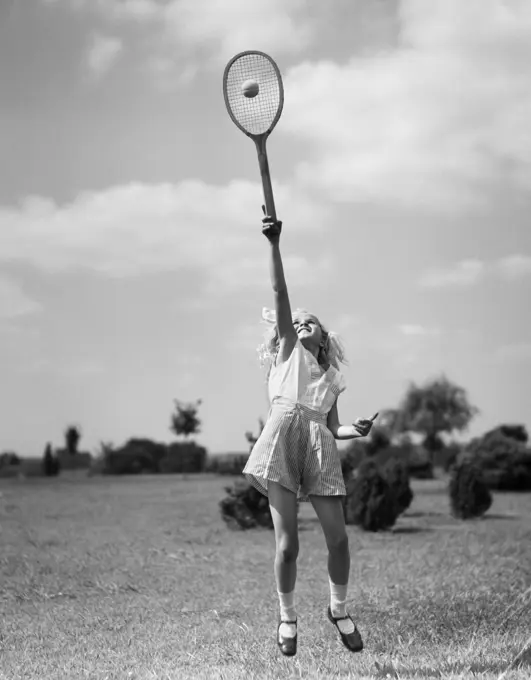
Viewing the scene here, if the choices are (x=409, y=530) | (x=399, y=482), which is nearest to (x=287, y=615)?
(x=399, y=482)

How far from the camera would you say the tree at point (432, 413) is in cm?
4456

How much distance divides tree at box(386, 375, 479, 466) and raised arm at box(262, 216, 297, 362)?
40.2 meters

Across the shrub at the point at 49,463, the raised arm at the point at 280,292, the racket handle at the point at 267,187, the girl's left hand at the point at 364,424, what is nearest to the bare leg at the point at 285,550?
the girl's left hand at the point at 364,424

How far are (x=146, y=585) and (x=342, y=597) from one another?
4.34 meters

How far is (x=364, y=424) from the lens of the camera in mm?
4789

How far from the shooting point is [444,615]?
677cm

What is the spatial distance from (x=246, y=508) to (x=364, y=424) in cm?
969

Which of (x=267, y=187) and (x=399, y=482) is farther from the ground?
(x=267, y=187)

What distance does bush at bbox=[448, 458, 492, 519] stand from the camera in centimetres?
1581

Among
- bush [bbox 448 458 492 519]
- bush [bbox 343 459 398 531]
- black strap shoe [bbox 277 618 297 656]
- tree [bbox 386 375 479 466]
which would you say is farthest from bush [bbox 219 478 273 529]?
tree [bbox 386 375 479 466]

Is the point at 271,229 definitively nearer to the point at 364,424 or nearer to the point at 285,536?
the point at 364,424

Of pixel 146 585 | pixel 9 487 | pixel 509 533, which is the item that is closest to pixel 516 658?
pixel 146 585

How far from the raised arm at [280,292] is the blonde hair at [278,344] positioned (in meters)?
0.22

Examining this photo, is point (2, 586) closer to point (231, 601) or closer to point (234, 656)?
point (231, 601)
